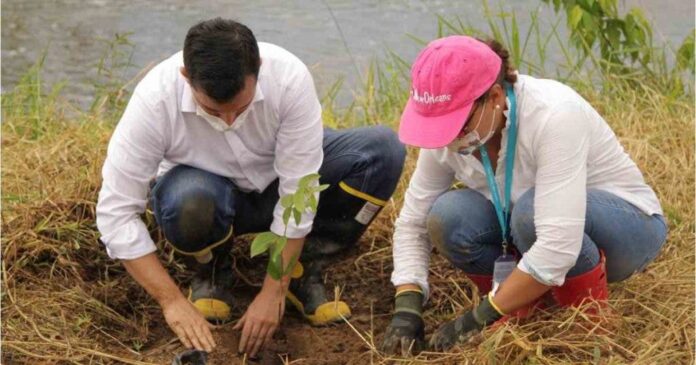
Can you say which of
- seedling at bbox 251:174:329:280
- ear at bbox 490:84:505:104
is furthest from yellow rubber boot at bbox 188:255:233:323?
ear at bbox 490:84:505:104

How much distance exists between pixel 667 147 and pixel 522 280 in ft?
5.15

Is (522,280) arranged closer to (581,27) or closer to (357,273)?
(357,273)

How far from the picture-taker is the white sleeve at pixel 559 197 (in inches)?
102

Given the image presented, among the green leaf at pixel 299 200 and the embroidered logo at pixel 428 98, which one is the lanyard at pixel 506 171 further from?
the green leaf at pixel 299 200

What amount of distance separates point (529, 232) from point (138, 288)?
116cm

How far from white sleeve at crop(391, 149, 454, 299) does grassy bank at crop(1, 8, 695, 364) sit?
6.8 inches

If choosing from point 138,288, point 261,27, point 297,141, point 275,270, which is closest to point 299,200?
point 275,270

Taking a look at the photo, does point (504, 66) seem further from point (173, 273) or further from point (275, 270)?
point (173, 273)

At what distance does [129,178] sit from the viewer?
2873mm

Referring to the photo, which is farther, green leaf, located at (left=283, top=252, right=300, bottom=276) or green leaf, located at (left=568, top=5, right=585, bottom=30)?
green leaf, located at (left=568, top=5, right=585, bottom=30)

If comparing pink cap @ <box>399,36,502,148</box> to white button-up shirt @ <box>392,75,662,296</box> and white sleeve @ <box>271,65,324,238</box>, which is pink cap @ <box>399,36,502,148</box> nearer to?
white button-up shirt @ <box>392,75,662,296</box>

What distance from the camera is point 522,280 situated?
2654mm

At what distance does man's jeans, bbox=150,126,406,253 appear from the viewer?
3.01 m

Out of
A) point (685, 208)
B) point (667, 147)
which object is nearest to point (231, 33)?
point (685, 208)
